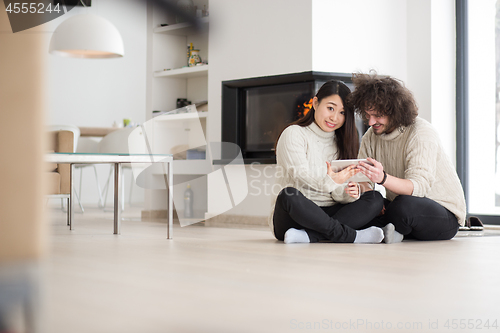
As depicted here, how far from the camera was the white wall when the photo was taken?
23.7ft

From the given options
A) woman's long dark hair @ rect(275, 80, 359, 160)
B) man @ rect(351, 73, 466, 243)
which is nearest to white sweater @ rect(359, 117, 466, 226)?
man @ rect(351, 73, 466, 243)

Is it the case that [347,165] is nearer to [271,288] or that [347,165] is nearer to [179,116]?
[271,288]

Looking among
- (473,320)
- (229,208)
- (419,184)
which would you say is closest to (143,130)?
(229,208)

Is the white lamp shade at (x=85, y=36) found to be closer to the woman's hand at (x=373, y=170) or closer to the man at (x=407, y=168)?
the man at (x=407, y=168)

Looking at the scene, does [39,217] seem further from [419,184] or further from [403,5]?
[403,5]

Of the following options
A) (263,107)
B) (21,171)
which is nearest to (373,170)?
(263,107)

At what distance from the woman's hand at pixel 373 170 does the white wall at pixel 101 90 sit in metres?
5.18

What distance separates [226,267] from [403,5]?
3292 mm

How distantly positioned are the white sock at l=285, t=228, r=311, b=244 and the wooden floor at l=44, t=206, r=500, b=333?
77mm

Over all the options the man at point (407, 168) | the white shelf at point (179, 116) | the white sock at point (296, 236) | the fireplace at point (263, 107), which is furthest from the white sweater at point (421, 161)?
the white shelf at point (179, 116)

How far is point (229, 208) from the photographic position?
4.39 meters

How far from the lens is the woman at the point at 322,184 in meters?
2.52

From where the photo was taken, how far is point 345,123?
270 centimetres

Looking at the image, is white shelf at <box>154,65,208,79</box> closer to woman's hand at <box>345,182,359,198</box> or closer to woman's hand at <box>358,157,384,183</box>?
woman's hand at <box>345,182,359,198</box>
